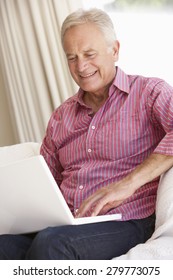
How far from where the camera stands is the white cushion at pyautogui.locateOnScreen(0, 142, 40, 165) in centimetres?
232

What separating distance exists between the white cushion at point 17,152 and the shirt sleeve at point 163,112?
29.1 inches

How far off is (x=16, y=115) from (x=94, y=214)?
2114mm

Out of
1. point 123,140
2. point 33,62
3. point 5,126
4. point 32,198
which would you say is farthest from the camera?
point 5,126

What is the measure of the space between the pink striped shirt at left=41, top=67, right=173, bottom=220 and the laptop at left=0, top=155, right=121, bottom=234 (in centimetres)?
23

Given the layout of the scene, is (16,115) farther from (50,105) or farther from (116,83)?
(116,83)

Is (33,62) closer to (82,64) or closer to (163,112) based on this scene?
(82,64)

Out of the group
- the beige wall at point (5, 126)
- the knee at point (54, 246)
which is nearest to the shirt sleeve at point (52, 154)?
the knee at point (54, 246)

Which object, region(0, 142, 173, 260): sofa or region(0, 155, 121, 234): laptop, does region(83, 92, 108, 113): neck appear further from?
region(0, 155, 121, 234): laptop

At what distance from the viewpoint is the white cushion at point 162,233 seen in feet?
4.74

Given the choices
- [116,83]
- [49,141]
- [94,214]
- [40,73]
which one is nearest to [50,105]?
[40,73]

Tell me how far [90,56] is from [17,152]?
0.69 metres

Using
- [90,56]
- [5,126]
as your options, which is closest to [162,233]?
[90,56]

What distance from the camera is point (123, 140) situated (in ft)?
5.85

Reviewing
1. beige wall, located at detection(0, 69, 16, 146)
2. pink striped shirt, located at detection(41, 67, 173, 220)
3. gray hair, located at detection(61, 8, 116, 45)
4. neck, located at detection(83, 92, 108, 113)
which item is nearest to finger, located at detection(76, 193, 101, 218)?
pink striped shirt, located at detection(41, 67, 173, 220)
